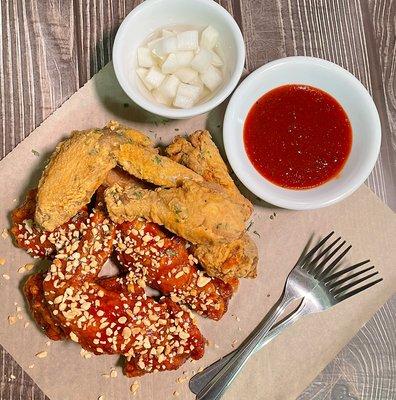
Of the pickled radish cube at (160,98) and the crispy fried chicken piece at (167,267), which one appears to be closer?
the crispy fried chicken piece at (167,267)

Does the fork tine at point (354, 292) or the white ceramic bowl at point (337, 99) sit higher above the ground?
the white ceramic bowl at point (337, 99)

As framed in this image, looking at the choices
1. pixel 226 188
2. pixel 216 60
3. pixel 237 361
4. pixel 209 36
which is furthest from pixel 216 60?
pixel 237 361

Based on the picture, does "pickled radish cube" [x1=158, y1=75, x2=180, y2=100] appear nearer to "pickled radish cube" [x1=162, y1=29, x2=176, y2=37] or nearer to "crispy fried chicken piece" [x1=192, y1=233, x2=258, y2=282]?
"pickled radish cube" [x1=162, y1=29, x2=176, y2=37]

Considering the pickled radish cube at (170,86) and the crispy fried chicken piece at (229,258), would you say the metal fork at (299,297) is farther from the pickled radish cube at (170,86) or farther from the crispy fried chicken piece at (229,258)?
the pickled radish cube at (170,86)

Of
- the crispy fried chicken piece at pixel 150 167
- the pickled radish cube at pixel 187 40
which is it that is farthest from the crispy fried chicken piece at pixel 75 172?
the pickled radish cube at pixel 187 40

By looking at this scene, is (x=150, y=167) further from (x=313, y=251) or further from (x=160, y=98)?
(x=313, y=251)

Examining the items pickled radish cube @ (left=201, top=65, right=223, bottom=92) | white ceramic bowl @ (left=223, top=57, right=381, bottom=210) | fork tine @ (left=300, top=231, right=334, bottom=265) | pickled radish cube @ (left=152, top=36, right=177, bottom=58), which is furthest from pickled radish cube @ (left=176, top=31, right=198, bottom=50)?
fork tine @ (left=300, top=231, right=334, bottom=265)
